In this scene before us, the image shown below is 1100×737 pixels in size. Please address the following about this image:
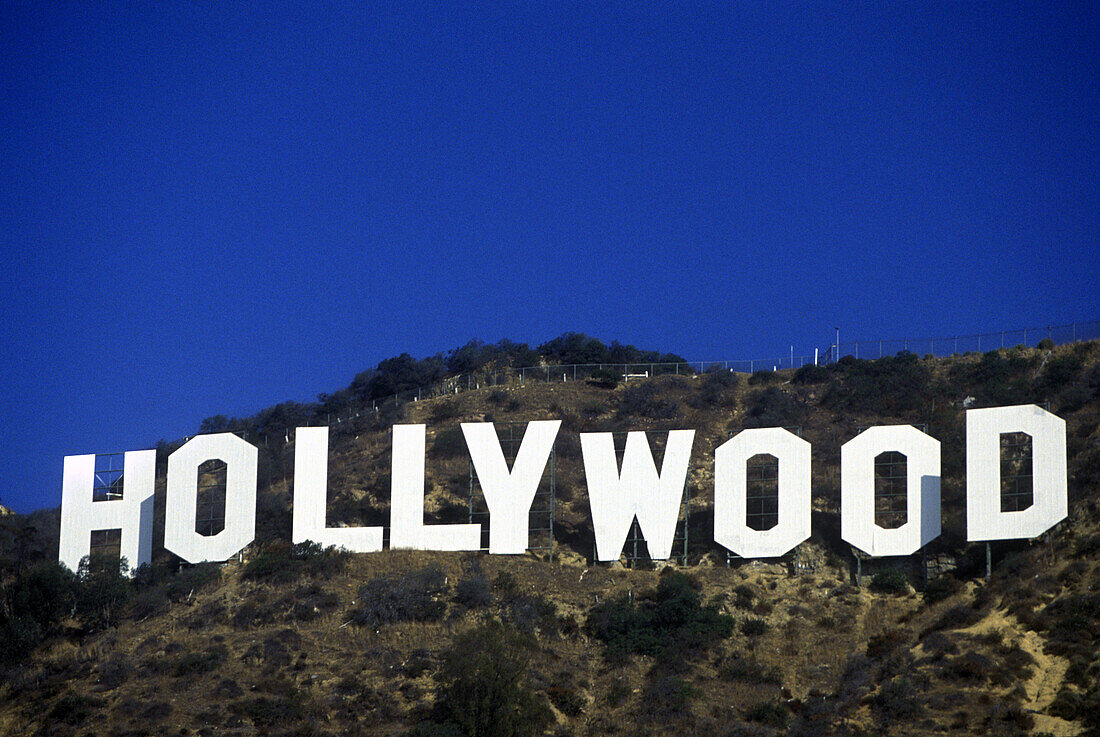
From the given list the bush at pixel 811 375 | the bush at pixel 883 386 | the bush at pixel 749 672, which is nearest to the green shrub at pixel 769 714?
the bush at pixel 749 672

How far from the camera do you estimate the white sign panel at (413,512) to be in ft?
134

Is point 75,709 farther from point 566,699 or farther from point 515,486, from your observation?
point 515,486

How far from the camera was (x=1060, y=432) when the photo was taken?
36.0m

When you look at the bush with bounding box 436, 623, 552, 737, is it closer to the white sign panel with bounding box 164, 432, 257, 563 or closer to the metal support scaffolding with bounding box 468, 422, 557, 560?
the metal support scaffolding with bounding box 468, 422, 557, 560

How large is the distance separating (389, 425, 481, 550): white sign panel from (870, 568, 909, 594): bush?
1435 cm

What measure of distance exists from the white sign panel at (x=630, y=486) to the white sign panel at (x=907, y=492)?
586 cm

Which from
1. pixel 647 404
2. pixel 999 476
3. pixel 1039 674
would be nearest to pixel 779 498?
pixel 999 476

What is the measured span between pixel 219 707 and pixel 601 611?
42.0 ft

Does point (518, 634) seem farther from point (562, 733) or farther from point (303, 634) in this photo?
point (303, 634)

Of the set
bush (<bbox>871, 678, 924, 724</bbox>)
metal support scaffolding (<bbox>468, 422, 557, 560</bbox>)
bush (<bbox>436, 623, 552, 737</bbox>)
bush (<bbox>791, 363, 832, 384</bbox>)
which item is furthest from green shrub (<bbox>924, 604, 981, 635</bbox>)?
bush (<bbox>791, 363, 832, 384</bbox>)

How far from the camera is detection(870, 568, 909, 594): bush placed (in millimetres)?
37938

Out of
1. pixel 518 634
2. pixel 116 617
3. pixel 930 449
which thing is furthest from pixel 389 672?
pixel 930 449

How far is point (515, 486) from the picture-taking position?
4078cm

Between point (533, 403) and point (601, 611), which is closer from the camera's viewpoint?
point (601, 611)
